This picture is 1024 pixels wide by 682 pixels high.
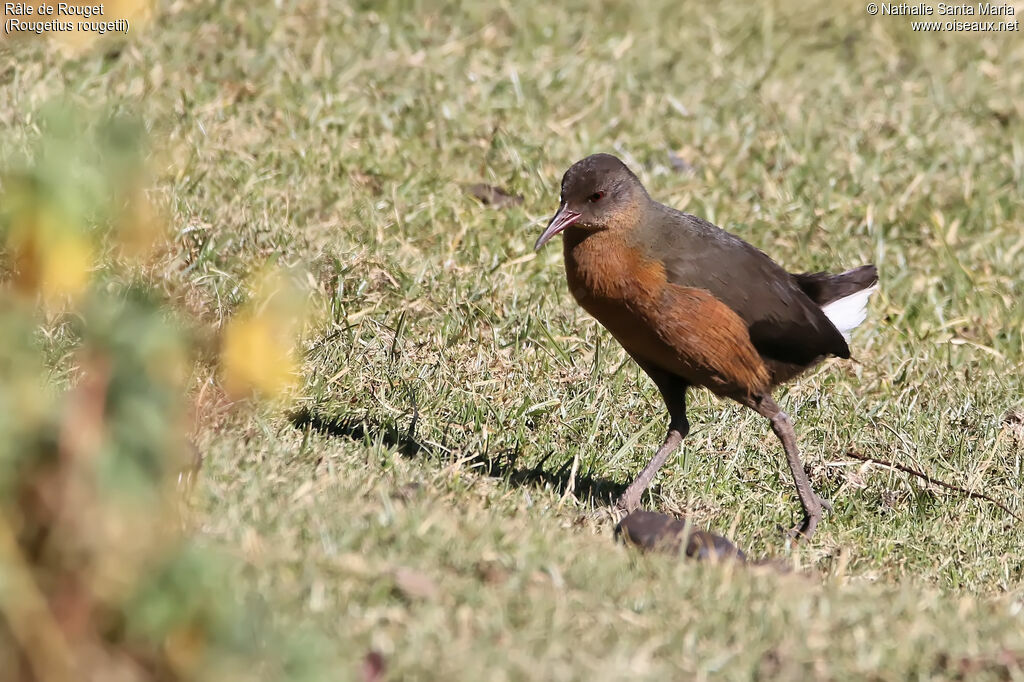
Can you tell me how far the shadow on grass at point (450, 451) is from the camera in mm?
5395

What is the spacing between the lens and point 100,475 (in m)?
2.69

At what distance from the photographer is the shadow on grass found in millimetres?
5395

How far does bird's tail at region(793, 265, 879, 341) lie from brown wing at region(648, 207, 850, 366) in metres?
0.22

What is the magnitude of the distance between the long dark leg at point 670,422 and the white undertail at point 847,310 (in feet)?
2.99

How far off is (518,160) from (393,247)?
123cm

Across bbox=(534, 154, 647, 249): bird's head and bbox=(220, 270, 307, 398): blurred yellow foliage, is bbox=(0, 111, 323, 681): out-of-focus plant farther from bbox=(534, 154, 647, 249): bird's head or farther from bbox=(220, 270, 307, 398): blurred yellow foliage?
bbox=(534, 154, 647, 249): bird's head

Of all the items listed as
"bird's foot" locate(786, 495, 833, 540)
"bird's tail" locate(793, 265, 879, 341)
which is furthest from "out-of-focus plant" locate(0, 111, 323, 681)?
"bird's tail" locate(793, 265, 879, 341)

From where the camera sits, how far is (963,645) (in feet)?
12.8

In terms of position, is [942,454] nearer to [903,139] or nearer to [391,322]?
[391,322]

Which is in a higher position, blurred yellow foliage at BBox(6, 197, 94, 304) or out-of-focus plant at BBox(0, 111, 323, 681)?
blurred yellow foliage at BBox(6, 197, 94, 304)

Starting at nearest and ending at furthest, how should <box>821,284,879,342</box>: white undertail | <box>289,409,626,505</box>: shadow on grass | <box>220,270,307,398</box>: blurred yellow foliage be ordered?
<box>220,270,307,398</box>: blurred yellow foliage < <box>289,409,626,505</box>: shadow on grass < <box>821,284,879,342</box>: white undertail

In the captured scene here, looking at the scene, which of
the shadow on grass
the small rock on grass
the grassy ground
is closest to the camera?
the grassy ground

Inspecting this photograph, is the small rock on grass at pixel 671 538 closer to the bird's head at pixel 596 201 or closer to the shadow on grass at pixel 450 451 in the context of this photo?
the shadow on grass at pixel 450 451

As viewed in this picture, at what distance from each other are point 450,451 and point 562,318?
1.60 metres
